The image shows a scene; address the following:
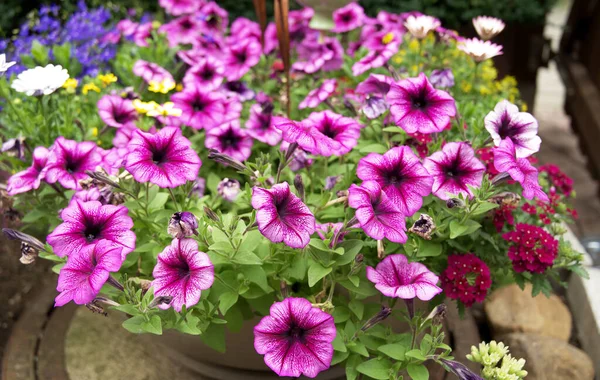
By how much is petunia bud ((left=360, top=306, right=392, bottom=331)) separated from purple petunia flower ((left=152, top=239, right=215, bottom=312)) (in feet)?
1.31

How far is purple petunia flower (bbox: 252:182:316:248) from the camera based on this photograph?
123 centimetres

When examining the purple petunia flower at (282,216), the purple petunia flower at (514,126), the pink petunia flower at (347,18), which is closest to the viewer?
the purple petunia flower at (282,216)

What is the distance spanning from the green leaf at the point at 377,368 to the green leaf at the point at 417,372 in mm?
54

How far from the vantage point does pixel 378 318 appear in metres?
1.38

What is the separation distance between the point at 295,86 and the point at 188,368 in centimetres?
124

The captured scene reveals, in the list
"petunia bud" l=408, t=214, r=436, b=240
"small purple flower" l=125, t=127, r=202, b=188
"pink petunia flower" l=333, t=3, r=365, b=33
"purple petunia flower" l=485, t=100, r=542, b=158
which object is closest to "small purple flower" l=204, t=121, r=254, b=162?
"small purple flower" l=125, t=127, r=202, b=188

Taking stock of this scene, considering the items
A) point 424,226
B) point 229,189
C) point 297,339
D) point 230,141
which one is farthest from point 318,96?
point 297,339

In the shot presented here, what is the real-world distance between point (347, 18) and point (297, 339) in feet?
6.06

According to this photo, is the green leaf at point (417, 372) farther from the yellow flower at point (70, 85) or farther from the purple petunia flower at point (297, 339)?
the yellow flower at point (70, 85)

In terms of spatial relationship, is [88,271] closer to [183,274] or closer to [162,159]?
[183,274]

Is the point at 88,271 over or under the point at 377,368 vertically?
over

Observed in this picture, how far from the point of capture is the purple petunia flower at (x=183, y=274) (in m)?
1.27

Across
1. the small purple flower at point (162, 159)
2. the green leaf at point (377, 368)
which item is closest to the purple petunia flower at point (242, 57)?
the small purple flower at point (162, 159)

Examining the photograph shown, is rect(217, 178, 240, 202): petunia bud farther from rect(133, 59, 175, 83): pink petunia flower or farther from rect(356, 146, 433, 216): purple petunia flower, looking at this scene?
rect(133, 59, 175, 83): pink petunia flower
